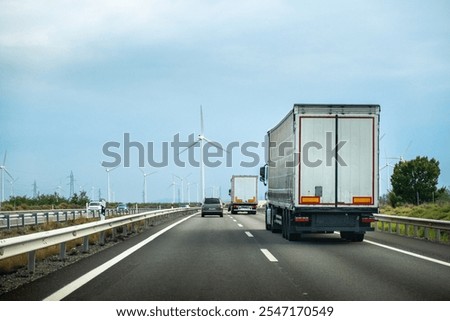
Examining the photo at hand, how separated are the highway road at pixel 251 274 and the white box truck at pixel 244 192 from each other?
3416 cm

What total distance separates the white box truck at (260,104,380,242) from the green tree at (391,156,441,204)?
169ft

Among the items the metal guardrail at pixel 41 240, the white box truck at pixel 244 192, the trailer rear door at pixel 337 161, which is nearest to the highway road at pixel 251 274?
the metal guardrail at pixel 41 240

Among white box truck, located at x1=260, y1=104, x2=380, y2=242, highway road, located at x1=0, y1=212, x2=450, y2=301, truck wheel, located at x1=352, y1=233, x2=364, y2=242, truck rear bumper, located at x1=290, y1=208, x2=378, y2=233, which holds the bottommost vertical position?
truck wheel, located at x1=352, y1=233, x2=364, y2=242

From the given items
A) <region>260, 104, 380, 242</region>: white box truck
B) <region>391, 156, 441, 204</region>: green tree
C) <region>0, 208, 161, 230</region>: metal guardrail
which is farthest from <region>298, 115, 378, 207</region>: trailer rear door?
<region>391, 156, 441, 204</region>: green tree

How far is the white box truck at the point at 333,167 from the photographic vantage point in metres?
17.0

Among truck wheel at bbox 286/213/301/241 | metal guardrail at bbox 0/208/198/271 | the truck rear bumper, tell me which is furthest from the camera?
truck wheel at bbox 286/213/301/241

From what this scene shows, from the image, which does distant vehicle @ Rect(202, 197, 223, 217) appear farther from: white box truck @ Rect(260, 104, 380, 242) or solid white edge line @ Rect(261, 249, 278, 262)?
solid white edge line @ Rect(261, 249, 278, 262)

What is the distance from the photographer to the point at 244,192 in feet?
167

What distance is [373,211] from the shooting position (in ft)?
56.8

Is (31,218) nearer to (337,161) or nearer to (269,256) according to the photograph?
(337,161)

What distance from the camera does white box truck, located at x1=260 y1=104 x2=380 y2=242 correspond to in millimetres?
17031

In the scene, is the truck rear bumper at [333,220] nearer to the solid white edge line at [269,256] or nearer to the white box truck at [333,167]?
the white box truck at [333,167]
